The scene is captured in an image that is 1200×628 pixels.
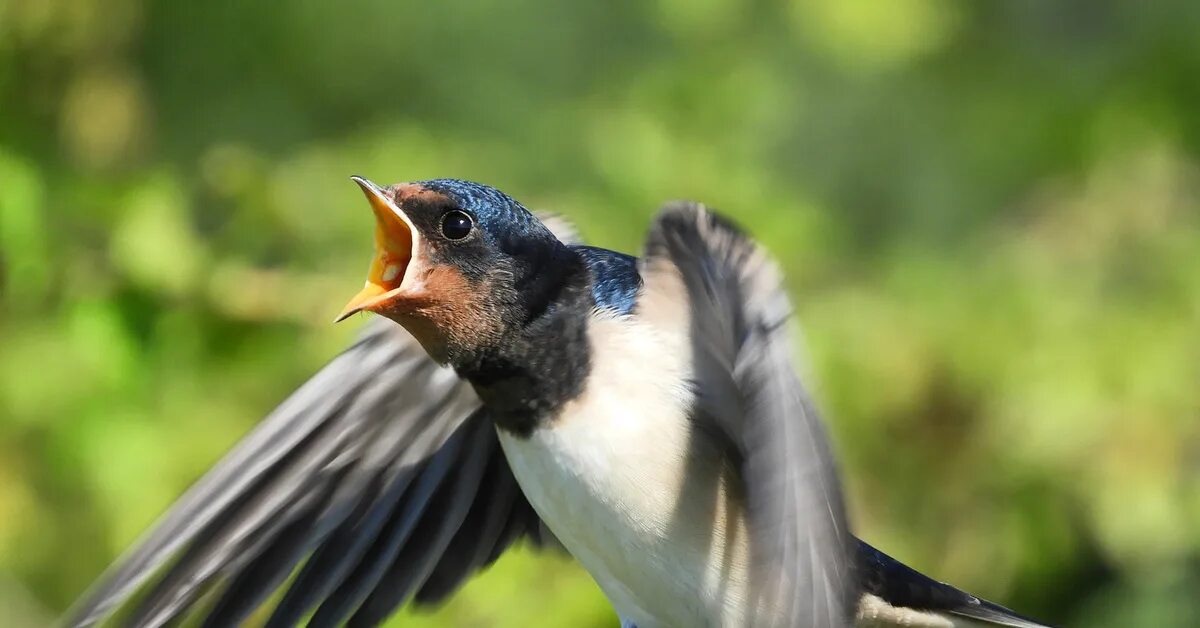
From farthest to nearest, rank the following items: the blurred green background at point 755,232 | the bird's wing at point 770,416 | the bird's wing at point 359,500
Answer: the blurred green background at point 755,232
the bird's wing at point 359,500
the bird's wing at point 770,416

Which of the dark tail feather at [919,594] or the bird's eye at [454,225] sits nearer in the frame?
the bird's eye at [454,225]

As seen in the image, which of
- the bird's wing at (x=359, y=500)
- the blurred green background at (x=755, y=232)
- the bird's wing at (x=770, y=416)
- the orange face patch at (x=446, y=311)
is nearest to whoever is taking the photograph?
the bird's wing at (x=770, y=416)

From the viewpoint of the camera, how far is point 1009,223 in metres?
3.96

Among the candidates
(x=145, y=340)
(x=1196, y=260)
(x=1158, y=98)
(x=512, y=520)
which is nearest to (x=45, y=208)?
(x=145, y=340)

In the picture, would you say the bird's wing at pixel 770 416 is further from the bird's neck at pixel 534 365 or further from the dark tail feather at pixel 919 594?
the dark tail feather at pixel 919 594

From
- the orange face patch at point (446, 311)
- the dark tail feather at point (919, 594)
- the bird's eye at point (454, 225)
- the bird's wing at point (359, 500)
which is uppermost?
the dark tail feather at point (919, 594)

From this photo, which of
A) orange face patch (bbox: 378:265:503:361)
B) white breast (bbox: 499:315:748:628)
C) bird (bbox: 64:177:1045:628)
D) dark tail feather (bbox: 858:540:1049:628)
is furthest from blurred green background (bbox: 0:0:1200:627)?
orange face patch (bbox: 378:265:503:361)

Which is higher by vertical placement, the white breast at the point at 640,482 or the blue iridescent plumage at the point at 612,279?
the blue iridescent plumage at the point at 612,279

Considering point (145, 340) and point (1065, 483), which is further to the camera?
point (1065, 483)

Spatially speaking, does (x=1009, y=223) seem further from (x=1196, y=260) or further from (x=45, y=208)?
(x=45, y=208)

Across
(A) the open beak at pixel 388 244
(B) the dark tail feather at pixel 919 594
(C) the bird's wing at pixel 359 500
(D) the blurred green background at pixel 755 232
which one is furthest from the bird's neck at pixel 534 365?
(D) the blurred green background at pixel 755 232

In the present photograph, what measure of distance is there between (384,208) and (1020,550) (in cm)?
208

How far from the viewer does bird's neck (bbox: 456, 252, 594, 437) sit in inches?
73.4

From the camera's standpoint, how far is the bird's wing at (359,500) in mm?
2178
